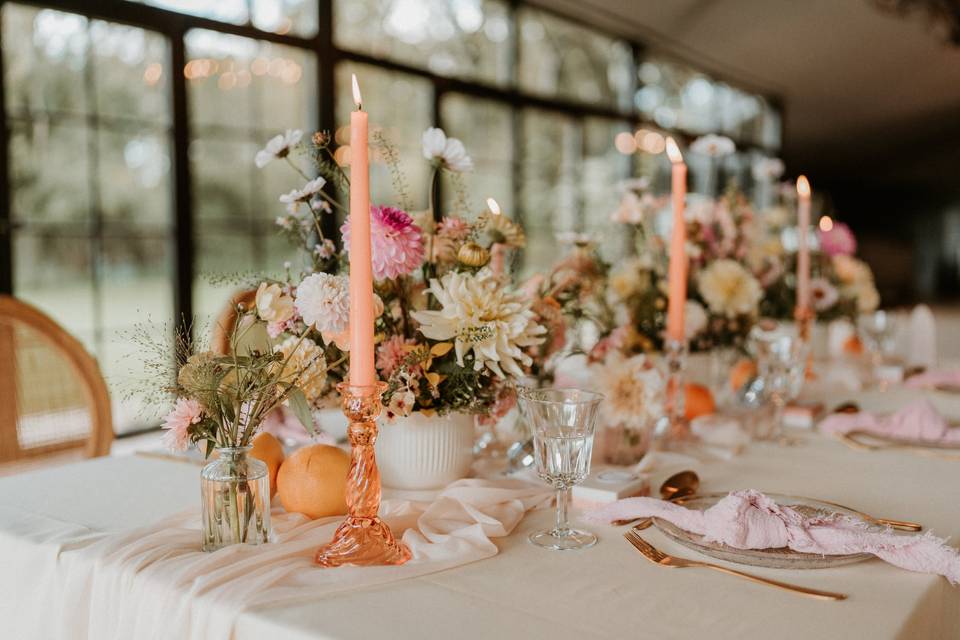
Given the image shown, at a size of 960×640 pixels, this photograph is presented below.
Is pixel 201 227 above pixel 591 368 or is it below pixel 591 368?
above

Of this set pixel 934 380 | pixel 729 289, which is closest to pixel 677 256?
pixel 729 289

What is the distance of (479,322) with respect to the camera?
98 centimetres

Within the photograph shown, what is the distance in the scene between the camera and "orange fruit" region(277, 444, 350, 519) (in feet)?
3.13

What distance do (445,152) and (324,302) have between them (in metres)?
0.28

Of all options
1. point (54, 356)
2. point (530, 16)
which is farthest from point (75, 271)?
point (54, 356)

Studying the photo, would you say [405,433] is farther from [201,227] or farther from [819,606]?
[201,227]

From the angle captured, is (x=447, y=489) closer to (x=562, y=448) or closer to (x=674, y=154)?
(x=562, y=448)

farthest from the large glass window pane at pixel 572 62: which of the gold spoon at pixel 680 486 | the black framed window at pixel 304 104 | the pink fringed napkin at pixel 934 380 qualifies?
the gold spoon at pixel 680 486

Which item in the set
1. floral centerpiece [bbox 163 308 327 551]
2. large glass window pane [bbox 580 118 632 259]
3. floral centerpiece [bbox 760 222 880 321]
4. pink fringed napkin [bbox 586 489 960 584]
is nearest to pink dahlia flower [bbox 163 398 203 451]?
floral centerpiece [bbox 163 308 327 551]

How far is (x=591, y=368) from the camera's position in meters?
1.25

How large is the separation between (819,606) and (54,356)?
1.37 metres

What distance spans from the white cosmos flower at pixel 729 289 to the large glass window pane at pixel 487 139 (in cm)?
278

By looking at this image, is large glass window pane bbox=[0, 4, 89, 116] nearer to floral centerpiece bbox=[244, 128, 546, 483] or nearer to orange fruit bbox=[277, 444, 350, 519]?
floral centerpiece bbox=[244, 128, 546, 483]

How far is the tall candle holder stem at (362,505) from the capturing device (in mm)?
812
